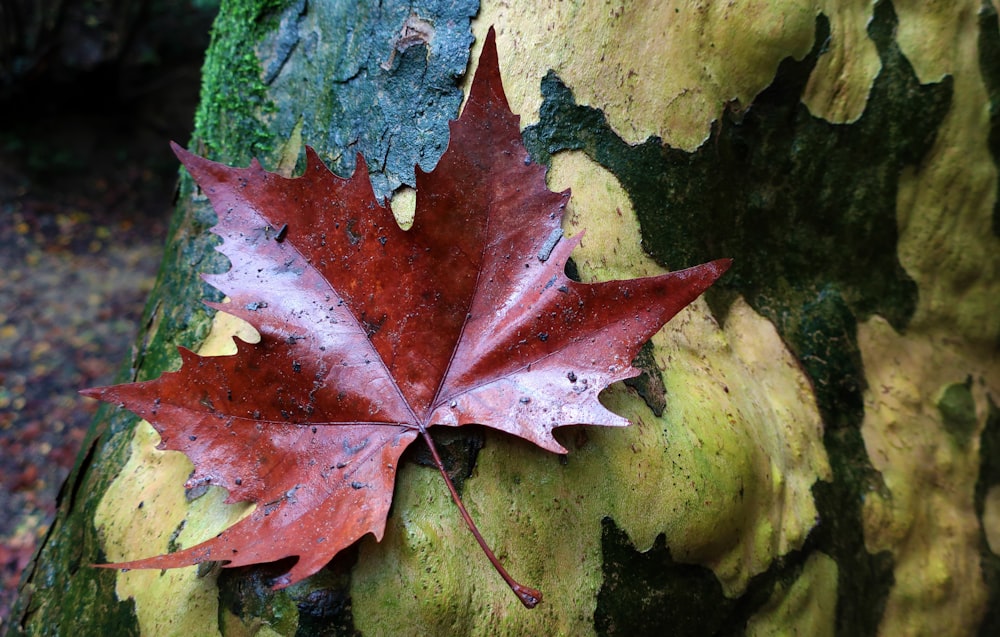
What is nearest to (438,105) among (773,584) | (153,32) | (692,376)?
(692,376)

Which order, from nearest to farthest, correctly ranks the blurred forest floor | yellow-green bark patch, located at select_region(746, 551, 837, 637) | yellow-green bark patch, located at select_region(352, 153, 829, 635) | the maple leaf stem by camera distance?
the maple leaf stem
yellow-green bark patch, located at select_region(352, 153, 829, 635)
yellow-green bark patch, located at select_region(746, 551, 837, 637)
the blurred forest floor

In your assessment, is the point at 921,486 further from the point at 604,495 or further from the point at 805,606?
the point at 604,495

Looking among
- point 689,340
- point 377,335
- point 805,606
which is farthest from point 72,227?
point 805,606

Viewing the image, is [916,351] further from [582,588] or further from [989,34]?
[582,588]

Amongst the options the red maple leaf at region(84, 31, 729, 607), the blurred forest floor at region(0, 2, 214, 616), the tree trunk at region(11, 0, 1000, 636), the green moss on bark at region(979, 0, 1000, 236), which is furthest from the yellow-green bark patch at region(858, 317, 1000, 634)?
the blurred forest floor at region(0, 2, 214, 616)

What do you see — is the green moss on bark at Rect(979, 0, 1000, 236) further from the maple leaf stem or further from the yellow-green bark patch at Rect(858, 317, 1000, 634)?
the maple leaf stem

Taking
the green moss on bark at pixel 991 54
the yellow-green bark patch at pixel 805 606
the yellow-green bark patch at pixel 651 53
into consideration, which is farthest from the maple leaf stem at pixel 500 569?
the green moss on bark at pixel 991 54

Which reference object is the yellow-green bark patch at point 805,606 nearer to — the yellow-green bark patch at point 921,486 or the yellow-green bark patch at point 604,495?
the yellow-green bark patch at point 604,495
